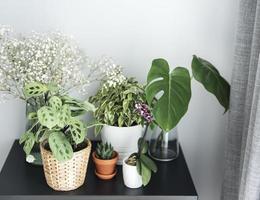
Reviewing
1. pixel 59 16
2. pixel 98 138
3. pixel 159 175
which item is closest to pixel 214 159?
pixel 159 175

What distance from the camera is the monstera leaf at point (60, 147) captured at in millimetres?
1067

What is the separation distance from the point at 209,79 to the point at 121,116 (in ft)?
1.08

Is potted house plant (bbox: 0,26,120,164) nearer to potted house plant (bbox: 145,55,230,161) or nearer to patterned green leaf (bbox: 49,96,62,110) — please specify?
patterned green leaf (bbox: 49,96,62,110)

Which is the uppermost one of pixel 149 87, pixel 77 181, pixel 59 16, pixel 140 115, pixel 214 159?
pixel 59 16

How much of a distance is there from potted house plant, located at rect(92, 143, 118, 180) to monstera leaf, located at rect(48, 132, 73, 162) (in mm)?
157

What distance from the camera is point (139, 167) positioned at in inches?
46.4

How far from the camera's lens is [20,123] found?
4.97 feet

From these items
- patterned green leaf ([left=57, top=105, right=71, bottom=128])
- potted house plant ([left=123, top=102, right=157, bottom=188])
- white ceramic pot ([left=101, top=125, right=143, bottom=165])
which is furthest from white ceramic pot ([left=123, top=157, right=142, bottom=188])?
patterned green leaf ([left=57, top=105, right=71, bottom=128])

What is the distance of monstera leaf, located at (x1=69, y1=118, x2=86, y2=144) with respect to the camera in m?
1.09

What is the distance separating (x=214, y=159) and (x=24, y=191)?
0.83m

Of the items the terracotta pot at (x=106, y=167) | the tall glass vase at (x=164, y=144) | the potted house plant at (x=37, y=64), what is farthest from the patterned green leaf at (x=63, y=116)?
the tall glass vase at (x=164, y=144)

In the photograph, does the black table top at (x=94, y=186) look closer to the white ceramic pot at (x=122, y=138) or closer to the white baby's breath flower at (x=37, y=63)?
the white ceramic pot at (x=122, y=138)

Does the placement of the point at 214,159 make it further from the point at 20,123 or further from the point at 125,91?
the point at 20,123

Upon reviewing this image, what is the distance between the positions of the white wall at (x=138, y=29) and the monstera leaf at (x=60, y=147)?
47 cm
